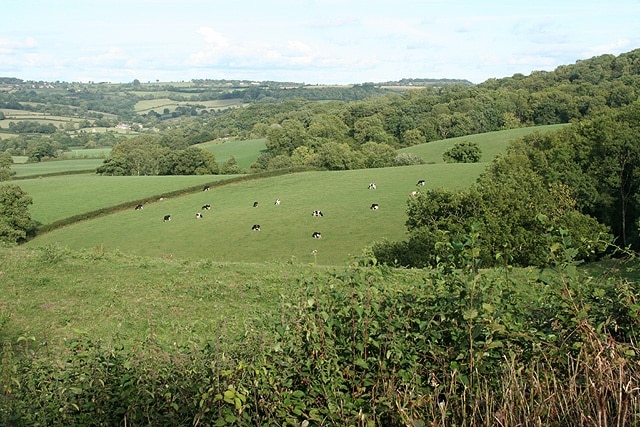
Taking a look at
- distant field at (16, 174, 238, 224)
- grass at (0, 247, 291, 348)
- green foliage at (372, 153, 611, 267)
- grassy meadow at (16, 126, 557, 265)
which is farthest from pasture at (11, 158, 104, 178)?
grass at (0, 247, 291, 348)

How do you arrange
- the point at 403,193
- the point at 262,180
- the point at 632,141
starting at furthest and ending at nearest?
the point at 262,180 → the point at 403,193 → the point at 632,141

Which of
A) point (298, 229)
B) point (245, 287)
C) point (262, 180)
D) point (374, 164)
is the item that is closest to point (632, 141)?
point (298, 229)

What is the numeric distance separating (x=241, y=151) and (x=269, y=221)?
71.0 metres

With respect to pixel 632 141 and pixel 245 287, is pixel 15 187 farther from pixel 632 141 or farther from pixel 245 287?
pixel 632 141

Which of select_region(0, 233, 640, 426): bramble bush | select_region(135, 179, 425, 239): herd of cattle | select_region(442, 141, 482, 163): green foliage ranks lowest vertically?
select_region(135, 179, 425, 239): herd of cattle

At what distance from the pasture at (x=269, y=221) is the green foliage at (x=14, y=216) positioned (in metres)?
1.32

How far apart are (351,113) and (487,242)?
4174 inches

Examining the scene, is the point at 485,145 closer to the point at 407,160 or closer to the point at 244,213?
the point at 407,160

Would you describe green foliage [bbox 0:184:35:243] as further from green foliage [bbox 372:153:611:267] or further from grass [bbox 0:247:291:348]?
green foliage [bbox 372:153:611:267]

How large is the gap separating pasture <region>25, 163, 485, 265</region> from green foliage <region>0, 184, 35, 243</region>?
132 centimetres

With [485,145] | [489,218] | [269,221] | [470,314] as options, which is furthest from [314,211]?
[470,314]

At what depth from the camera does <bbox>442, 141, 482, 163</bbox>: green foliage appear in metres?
87.0

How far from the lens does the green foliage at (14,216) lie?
4756cm

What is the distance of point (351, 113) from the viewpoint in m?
136
